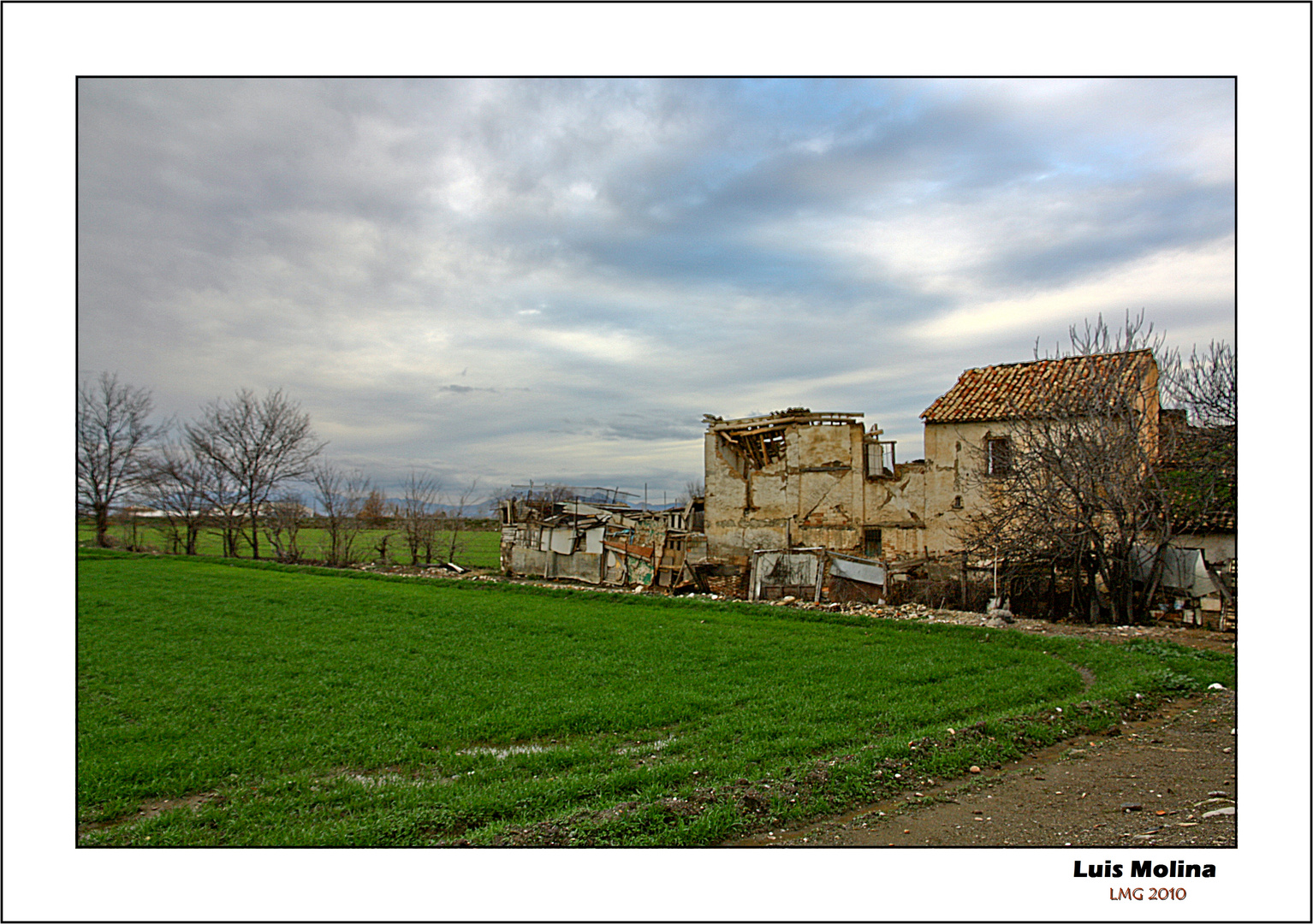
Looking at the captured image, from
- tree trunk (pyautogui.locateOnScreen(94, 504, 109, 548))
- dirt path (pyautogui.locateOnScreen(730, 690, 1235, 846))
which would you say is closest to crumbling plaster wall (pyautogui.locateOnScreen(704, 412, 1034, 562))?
dirt path (pyautogui.locateOnScreen(730, 690, 1235, 846))

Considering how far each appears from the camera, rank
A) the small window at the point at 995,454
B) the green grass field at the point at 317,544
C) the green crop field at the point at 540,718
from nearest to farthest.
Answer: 1. the green crop field at the point at 540,718
2. the small window at the point at 995,454
3. the green grass field at the point at 317,544

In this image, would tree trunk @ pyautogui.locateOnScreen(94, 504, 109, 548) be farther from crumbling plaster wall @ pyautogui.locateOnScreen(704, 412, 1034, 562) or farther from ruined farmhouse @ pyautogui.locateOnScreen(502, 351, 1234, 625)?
crumbling plaster wall @ pyautogui.locateOnScreen(704, 412, 1034, 562)

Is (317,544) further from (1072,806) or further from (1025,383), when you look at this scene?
(1072,806)

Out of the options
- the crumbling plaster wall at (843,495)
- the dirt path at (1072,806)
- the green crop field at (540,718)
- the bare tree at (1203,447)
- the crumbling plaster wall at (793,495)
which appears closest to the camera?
the dirt path at (1072,806)

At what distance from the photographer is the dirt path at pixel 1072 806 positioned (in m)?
4.84

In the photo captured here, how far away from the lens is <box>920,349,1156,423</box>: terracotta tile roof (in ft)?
61.3

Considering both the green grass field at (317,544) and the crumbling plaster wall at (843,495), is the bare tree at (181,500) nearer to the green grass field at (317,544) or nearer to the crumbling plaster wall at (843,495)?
the green grass field at (317,544)

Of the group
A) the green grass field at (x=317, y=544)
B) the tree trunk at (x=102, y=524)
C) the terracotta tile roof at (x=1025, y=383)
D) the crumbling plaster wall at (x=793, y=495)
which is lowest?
the green grass field at (x=317, y=544)

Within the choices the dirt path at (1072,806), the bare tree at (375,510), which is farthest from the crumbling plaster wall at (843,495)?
the bare tree at (375,510)

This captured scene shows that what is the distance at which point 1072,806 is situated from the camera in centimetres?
549

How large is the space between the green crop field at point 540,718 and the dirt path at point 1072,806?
0.30m

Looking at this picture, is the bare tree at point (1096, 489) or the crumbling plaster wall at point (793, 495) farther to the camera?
the crumbling plaster wall at point (793, 495)

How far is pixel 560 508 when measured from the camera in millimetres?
34594

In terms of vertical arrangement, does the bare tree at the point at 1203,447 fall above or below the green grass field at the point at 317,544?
above
